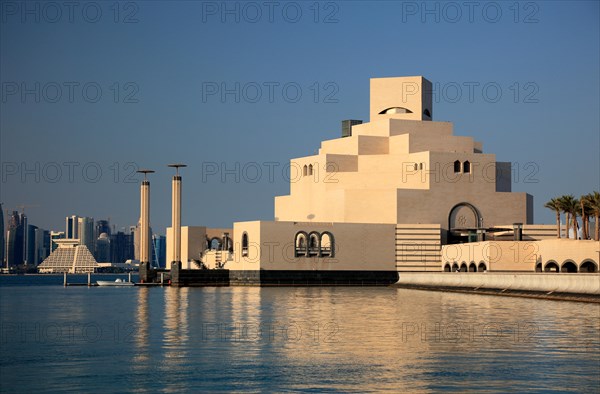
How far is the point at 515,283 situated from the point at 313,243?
98.9 feet

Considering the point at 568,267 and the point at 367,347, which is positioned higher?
the point at 568,267

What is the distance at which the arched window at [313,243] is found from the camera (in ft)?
322

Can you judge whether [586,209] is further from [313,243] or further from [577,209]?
[313,243]

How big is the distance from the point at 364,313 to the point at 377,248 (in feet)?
157

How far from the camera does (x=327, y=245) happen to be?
99250 mm

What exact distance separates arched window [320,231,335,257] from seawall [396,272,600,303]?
744 cm

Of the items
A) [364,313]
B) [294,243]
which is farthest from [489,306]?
[294,243]

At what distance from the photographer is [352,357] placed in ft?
100

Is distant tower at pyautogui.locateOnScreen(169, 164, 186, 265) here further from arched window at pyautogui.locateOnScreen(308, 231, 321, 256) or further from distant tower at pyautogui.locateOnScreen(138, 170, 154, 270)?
arched window at pyautogui.locateOnScreen(308, 231, 321, 256)

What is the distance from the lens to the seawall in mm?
62994

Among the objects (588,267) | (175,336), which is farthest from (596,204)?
(175,336)

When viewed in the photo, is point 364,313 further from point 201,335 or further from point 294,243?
point 294,243

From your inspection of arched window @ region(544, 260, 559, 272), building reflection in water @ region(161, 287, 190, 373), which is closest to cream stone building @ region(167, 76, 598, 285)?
arched window @ region(544, 260, 559, 272)

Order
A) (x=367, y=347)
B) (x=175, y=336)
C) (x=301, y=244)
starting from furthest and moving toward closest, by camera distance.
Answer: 1. (x=301, y=244)
2. (x=175, y=336)
3. (x=367, y=347)
